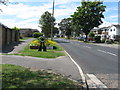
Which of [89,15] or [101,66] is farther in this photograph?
[89,15]

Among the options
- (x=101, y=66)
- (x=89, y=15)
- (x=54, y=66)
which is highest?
(x=89, y=15)

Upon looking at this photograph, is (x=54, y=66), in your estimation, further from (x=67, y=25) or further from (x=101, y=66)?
(x=67, y=25)

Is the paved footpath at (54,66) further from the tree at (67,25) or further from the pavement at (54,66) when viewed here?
the tree at (67,25)

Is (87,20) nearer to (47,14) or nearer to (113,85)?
(47,14)

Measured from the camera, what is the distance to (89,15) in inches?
2037

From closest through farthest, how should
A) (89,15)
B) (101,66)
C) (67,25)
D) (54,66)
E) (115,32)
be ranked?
(54,66)
(101,66)
(89,15)
(115,32)
(67,25)

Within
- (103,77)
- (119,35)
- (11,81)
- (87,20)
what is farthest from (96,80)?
(119,35)

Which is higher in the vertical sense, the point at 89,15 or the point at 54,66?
the point at 89,15

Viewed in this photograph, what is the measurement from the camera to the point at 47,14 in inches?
2069

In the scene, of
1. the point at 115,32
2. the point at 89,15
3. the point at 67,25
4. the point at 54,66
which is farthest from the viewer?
the point at 67,25

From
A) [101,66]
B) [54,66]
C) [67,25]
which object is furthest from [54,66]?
[67,25]

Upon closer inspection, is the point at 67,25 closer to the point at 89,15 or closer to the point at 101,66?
the point at 89,15

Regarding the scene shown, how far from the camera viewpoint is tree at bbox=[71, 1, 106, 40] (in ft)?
170

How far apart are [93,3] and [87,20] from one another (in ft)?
18.5
